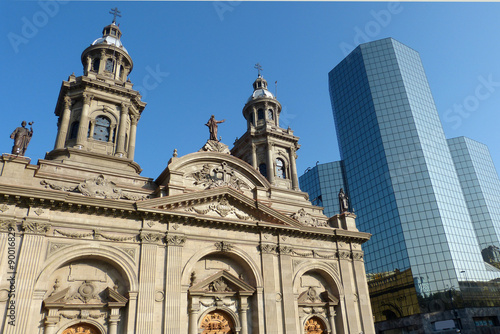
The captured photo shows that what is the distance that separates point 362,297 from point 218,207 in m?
14.5

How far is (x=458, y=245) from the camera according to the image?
5850 cm

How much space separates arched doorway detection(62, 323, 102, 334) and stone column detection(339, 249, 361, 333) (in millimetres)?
18485

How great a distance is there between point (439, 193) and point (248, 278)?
49175mm

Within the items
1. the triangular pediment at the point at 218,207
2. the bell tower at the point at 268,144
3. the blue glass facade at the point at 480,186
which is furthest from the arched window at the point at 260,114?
the blue glass facade at the point at 480,186

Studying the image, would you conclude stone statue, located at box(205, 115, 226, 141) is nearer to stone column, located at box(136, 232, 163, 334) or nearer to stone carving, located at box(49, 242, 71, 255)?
stone column, located at box(136, 232, 163, 334)

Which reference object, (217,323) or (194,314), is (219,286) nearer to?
(217,323)

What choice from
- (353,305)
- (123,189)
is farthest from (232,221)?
(353,305)

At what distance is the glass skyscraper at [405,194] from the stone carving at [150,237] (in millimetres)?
44540

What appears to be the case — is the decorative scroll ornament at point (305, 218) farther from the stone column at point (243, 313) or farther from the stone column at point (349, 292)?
the stone column at point (243, 313)

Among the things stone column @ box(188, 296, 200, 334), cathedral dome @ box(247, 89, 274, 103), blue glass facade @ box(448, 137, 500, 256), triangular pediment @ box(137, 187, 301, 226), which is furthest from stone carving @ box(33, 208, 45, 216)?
blue glass facade @ box(448, 137, 500, 256)

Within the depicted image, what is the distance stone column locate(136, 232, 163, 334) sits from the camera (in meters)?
21.0

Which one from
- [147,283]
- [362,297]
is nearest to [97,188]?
[147,283]

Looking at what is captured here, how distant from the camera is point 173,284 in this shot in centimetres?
2266

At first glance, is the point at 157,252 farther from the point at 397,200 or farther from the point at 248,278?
the point at 397,200
